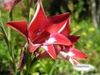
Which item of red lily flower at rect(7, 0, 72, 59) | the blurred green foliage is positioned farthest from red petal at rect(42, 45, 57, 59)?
the blurred green foliage

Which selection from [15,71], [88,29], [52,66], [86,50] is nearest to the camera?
[15,71]

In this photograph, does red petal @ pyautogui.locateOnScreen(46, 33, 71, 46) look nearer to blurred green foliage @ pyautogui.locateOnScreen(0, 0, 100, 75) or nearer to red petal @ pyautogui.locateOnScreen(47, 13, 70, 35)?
red petal @ pyautogui.locateOnScreen(47, 13, 70, 35)

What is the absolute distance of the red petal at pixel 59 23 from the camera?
1529 millimetres

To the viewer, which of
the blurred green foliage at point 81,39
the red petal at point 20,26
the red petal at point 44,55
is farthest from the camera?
the blurred green foliage at point 81,39

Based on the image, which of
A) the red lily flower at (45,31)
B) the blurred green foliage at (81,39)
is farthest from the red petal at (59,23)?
the blurred green foliage at (81,39)

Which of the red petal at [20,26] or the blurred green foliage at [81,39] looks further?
the blurred green foliage at [81,39]

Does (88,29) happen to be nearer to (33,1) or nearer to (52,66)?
(52,66)

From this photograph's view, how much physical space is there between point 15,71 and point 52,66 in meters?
0.30

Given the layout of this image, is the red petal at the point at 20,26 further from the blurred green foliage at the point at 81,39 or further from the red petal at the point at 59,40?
the blurred green foliage at the point at 81,39

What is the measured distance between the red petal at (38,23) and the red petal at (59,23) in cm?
2

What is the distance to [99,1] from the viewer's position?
7035 mm

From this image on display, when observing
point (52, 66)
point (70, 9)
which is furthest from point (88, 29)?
point (52, 66)

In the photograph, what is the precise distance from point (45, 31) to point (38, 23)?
0.04 metres

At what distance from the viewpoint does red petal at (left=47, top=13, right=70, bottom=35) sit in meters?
1.53
